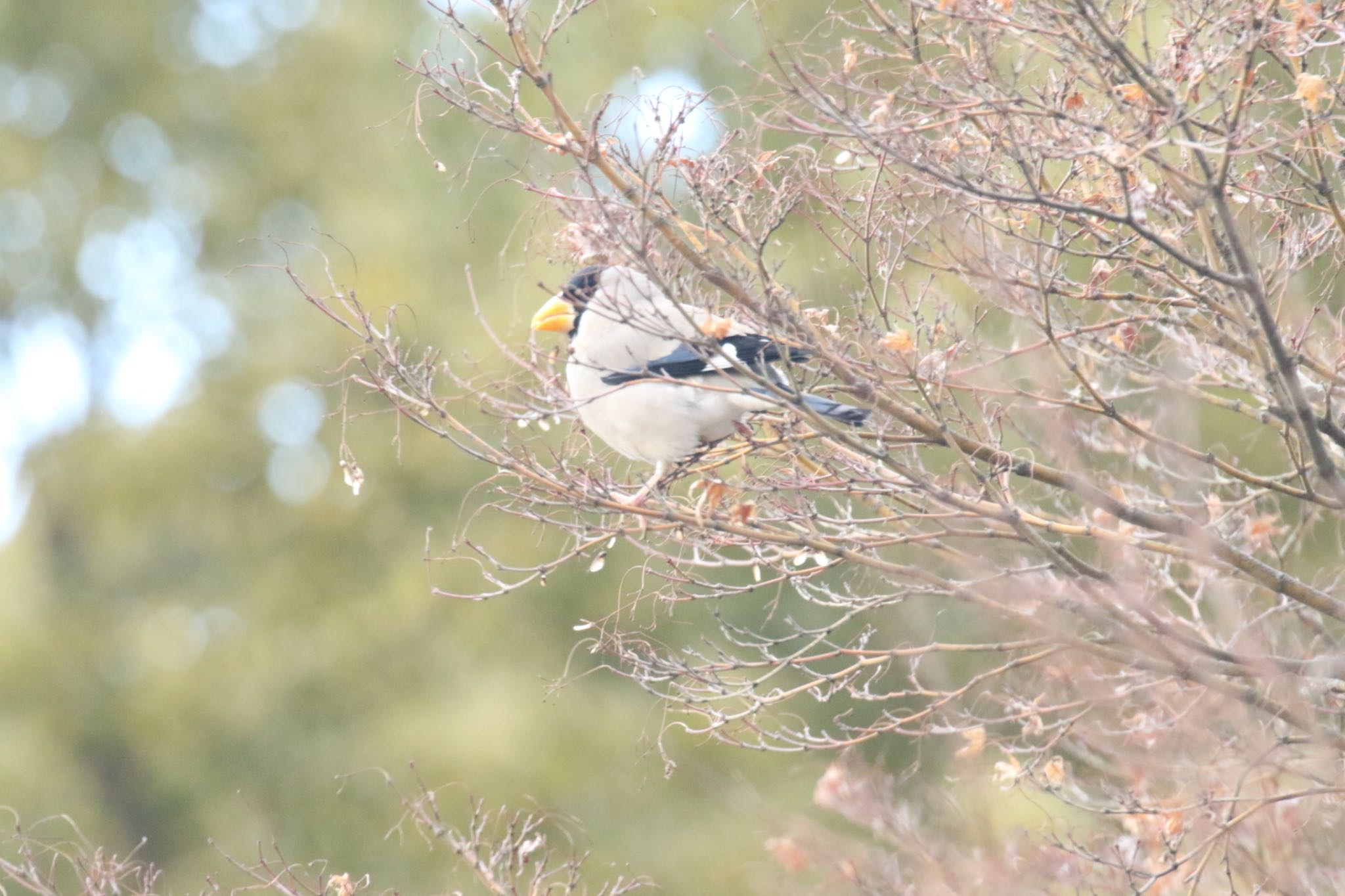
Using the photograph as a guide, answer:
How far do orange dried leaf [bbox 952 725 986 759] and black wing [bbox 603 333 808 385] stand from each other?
1103 millimetres

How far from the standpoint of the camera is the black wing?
293 cm

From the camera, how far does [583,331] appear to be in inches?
182

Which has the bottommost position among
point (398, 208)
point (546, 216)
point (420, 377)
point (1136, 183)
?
point (1136, 183)

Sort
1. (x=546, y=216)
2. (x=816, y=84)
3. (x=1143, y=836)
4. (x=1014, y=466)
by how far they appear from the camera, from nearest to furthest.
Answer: (x=816, y=84)
(x=1014, y=466)
(x=546, y=216)
(x=1143, y=836)

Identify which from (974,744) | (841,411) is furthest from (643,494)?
(974,744)

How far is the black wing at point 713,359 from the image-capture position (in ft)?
9.60

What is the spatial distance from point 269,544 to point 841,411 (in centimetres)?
793

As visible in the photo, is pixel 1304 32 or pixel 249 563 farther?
pixel 249 563

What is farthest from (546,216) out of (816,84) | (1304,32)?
(1304,32)

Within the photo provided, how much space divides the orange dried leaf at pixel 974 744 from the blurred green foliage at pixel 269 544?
517cm

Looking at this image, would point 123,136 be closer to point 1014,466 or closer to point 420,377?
point 420,377

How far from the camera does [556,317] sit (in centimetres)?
477

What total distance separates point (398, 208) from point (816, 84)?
332 inches

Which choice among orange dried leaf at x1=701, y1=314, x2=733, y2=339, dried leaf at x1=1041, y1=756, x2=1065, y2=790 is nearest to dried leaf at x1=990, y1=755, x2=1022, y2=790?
dried leaf at x1=1041, y1=756, x2=1065, y2=790
